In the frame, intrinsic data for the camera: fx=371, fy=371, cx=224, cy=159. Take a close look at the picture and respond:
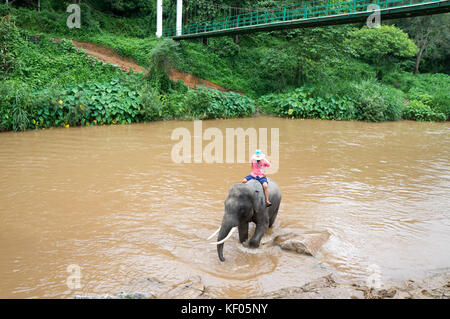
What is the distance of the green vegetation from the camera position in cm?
1662

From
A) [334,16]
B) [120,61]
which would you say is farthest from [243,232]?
[120,61]

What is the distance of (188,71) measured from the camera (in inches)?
1038

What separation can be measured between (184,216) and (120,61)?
65.7 feet

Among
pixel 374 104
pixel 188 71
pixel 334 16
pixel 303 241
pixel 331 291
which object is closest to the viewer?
pixel 331 291

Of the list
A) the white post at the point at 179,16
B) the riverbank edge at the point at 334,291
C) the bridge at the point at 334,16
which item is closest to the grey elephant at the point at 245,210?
the riverbank edge at the point at 334,291

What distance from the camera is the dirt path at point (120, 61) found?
23359mm

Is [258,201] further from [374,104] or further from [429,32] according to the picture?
[429,32]

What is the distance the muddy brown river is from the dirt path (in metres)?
11.0

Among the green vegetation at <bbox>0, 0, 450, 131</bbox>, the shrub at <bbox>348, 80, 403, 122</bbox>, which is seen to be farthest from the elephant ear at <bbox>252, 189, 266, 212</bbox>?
the shrub at <bbox>348, 80, 403, 122</bbox>

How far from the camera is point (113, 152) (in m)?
11.9

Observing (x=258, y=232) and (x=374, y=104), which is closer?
(x=258, y=232)

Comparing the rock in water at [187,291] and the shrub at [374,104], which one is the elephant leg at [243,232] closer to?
the rock in water at [187,291]

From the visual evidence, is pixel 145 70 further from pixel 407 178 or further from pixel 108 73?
pixel 407 178

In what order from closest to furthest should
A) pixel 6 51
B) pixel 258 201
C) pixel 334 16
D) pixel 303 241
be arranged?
pixel 258 201
pixel 303 241
pixel 334 16
pixel 6 51
